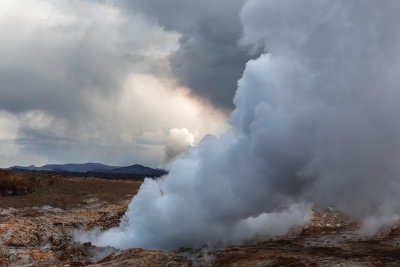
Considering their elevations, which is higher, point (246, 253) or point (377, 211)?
point (377, 211)

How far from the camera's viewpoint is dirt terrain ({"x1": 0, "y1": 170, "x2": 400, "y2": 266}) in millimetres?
18703

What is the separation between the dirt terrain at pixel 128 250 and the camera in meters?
18.7

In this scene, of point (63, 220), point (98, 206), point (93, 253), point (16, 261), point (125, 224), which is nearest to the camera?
point (16, 261)

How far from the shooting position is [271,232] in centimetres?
2719

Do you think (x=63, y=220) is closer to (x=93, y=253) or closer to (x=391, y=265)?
(x=93, y=253)

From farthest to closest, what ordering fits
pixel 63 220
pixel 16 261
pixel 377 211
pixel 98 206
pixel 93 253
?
pixel 98 206
pixel 63 220
pixel 377 211
pixel 93 253
pixel 16 261

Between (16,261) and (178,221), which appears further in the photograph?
(178,221)

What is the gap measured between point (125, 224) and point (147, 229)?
647 centimetres

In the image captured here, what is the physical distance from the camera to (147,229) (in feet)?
86.5

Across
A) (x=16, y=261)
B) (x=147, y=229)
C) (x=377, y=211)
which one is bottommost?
(x=16, y=261)

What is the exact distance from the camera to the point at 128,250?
21734 millimetres

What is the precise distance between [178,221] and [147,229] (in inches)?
102

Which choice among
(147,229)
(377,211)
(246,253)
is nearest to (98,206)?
(147,229)

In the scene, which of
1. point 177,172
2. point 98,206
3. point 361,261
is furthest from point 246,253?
point 98,206
